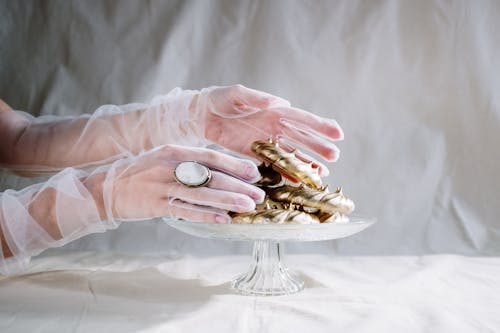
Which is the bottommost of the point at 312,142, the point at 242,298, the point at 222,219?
the point at 242,298

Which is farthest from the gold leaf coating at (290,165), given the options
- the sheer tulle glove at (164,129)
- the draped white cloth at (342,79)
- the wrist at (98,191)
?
the draped white cloth at (342,79)

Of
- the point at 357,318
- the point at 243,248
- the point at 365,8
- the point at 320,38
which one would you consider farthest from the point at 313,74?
the point at 357,318

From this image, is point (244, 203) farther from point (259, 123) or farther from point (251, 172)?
point (259, 123)

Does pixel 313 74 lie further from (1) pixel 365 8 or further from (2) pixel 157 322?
(2) pixel 157 322

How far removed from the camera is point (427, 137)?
1546mm

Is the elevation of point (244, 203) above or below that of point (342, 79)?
below

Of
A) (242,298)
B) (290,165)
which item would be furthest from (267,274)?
(290,165)

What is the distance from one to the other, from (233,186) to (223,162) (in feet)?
0.14

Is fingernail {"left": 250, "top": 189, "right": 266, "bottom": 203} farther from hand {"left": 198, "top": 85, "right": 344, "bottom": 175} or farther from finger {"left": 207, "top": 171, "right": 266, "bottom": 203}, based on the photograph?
hand {"left": 198, "top": 85, "right": 344, "bottom": 175}

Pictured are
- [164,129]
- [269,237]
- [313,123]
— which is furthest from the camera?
[164,129]

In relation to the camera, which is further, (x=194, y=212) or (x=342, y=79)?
(x=342, y=79)

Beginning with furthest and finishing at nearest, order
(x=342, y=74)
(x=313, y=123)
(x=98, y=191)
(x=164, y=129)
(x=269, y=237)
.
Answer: (x=342, y=74)
(x=164, y=129)
(x=313, y=123)
(x=98, y=191)
(x=269, y=237)

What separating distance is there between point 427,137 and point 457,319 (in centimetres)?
70

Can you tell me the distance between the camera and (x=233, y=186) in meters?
0.96
